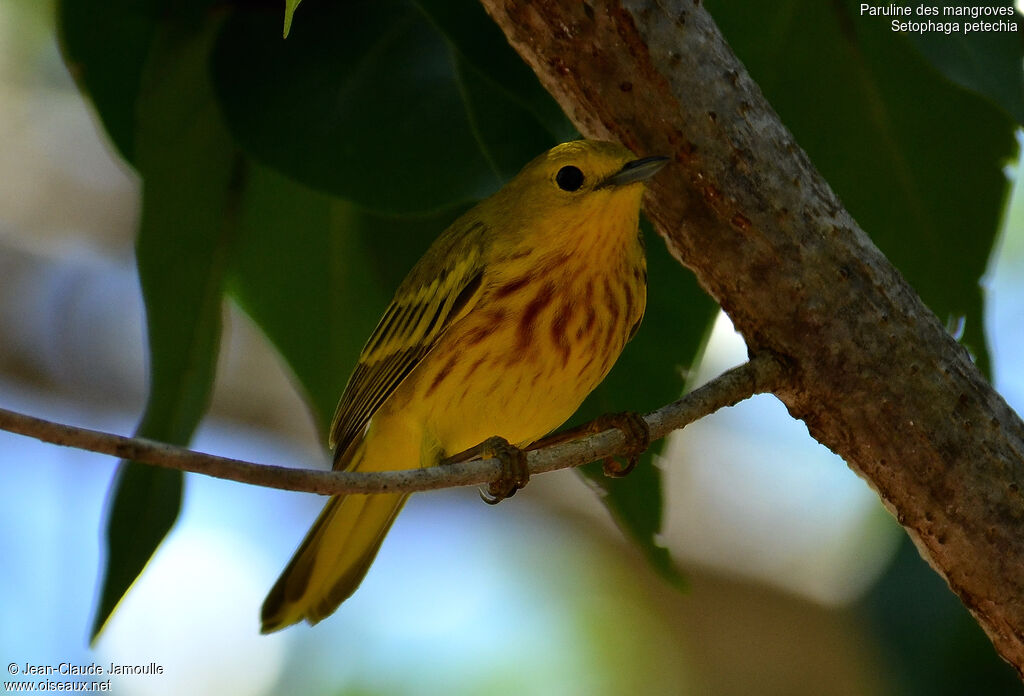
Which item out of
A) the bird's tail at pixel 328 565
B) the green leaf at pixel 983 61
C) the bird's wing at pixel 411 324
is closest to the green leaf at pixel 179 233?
the bird's wing at pixel 411 324

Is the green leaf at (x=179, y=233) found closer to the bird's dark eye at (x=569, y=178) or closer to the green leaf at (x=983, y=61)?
the bird's dark eye at (x=569, y=178)

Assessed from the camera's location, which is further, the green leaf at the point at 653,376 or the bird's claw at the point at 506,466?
the green leaf at the point at 653,376

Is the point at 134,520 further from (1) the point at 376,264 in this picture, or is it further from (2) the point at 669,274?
(2) the point at 669,274

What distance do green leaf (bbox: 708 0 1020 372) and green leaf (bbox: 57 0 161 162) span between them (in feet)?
4.21

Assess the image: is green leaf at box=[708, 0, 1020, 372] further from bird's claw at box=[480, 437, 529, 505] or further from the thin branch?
bird's claw at box=[480, 437, 529, 505]

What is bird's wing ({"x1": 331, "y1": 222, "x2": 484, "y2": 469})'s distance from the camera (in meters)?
2.52

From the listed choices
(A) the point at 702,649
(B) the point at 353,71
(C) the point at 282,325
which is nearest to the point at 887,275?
(B) the point at 353,71

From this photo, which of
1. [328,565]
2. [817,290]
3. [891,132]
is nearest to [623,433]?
[817,290]

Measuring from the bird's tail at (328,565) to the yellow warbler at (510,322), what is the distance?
0.21m

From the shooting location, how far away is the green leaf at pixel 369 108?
2.28 meters

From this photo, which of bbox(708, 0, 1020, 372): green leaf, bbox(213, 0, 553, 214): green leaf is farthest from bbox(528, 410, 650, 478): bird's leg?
bbox(708, 0, 1020, 372): green leaf

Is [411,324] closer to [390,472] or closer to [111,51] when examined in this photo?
[111,51]

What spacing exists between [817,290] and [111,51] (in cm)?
167

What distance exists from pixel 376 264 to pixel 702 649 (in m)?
3.18
